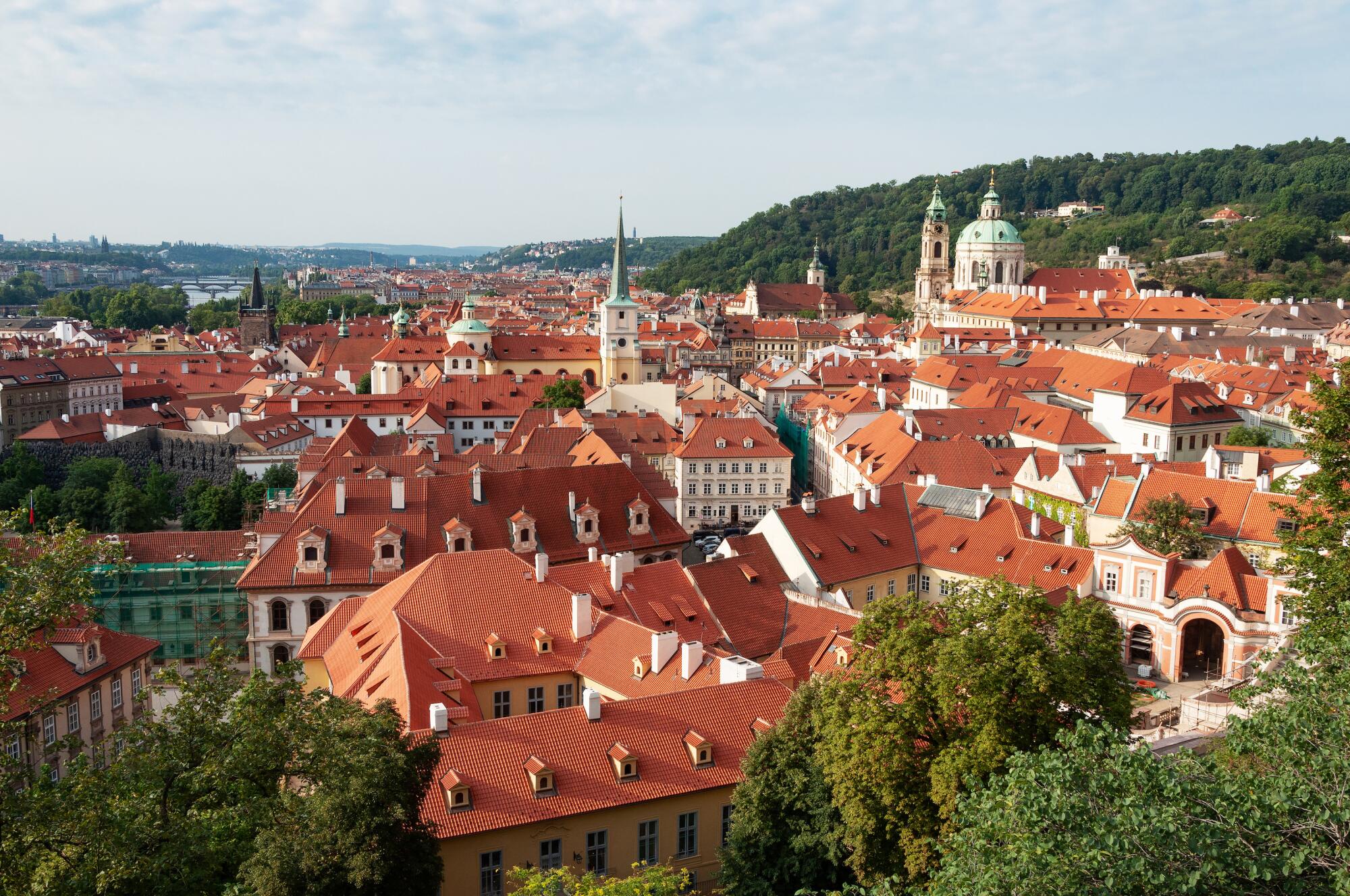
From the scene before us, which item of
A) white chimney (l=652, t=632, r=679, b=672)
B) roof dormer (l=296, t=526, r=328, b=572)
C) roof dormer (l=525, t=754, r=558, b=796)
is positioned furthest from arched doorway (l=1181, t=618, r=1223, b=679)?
roof dormer (l=296, t=526, r=328, b=572)

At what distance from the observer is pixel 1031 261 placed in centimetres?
18788

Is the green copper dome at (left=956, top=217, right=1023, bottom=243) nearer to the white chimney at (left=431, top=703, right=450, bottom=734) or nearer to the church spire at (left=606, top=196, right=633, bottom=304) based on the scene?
the church spire at (left=606, top=196, right=633, bottom=304)

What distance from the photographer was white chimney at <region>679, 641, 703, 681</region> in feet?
101

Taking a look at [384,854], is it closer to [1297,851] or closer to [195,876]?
[195,876]

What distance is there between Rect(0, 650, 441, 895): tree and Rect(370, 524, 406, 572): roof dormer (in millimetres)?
21689

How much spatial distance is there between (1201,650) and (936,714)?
22151 millimetres

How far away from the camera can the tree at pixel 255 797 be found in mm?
18250

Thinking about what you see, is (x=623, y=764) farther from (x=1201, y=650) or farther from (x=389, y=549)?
(x=1201, y=650)

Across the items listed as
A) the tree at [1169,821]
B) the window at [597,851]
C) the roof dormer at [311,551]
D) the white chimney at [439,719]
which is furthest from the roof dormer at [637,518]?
the tree at [1169,821]

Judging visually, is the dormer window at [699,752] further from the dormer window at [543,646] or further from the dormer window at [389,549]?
the dormer window at [389,549]

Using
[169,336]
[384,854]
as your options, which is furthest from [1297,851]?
[169,336]

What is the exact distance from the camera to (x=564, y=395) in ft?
297

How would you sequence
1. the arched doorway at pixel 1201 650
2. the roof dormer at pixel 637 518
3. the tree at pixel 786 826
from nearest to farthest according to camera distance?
1. the tree at pixel 786 826
2. the arched doorway at pixel 1201 650
3. the roof dormer at pixel 637 518

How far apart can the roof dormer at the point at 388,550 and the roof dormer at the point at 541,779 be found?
18426mm
